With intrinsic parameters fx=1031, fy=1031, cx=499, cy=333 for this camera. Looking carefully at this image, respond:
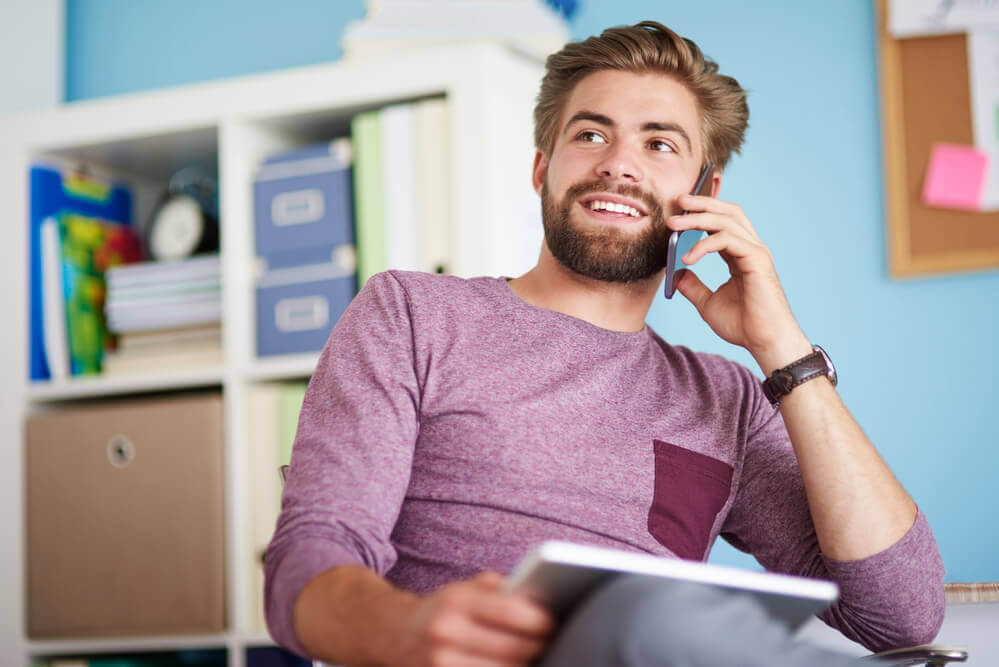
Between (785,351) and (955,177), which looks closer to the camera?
(785,351)

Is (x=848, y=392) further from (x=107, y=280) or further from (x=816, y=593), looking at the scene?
(x=107, y=280)

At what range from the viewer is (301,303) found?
6.49 ft

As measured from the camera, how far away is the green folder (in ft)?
6.32

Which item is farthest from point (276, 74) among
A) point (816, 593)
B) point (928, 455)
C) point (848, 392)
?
point (816, 593)

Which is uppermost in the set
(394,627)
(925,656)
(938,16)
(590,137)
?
(938,16)

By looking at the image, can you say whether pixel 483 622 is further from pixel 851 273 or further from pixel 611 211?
pixel 851 273

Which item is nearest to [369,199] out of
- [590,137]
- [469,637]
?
[590,137]

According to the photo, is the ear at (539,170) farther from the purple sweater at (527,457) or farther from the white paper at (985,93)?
the white paper at (985,93)

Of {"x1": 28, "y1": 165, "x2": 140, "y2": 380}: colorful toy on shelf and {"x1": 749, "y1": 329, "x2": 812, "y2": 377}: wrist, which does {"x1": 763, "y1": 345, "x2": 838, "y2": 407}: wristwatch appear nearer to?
{"x1": 749, "y1": 329, "x2": 812, "y2": 377}: wrist

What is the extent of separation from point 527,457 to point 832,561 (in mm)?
374

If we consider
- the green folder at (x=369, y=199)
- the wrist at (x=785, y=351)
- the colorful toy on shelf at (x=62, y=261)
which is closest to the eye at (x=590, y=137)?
the wrist at (x=785, y=351)

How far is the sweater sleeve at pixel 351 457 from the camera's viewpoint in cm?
90

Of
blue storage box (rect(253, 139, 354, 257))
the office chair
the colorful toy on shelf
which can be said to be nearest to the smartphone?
the office chair

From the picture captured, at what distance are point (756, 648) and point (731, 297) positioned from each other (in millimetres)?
728
